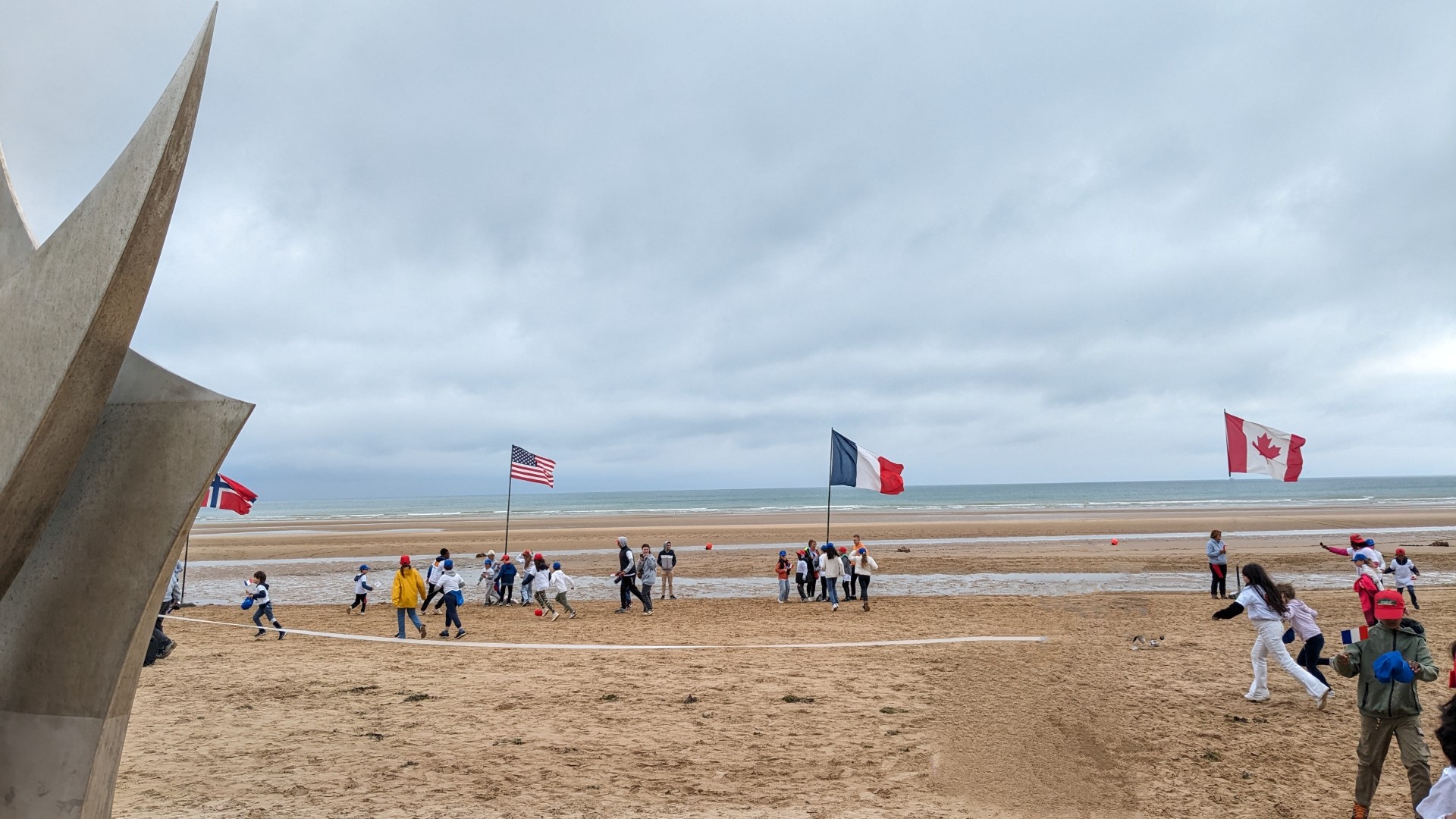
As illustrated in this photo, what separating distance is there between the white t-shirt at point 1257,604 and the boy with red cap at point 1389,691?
3.43 m

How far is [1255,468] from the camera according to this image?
19125 millimetres

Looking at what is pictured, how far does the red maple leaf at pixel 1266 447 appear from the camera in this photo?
19.5 m

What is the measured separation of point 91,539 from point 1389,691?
9.43m

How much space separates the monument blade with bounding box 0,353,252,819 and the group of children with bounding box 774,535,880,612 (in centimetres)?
1567

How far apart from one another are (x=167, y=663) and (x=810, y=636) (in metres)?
10.9

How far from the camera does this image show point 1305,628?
10.3 metres

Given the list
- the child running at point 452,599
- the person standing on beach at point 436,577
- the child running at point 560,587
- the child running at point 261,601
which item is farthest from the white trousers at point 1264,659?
the child running at point 261,601

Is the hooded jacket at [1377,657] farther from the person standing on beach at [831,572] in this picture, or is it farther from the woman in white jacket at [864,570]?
the person standing on beach at [831,572]

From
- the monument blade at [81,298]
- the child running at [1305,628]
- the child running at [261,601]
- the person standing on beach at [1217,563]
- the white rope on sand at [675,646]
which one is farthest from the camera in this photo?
the person standing on beach at [1217,563]

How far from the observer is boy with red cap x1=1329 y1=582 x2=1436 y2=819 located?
6.47 meters

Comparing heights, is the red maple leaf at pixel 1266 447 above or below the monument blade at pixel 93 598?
above

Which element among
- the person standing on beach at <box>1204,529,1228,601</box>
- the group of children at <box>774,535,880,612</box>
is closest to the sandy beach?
the group of children at <box>774,535,880,612</box>

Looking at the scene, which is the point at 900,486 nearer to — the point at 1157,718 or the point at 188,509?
the point at 1157,718

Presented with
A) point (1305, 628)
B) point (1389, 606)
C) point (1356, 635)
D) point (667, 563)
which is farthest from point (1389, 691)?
point (667, 563)
